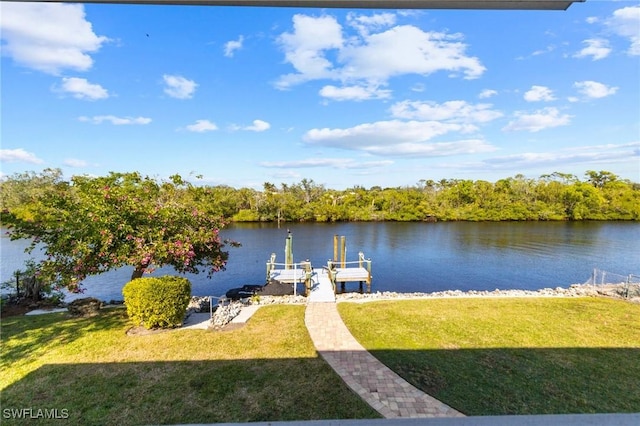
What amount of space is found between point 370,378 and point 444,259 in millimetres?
19236

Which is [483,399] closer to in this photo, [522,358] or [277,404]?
[522,358]

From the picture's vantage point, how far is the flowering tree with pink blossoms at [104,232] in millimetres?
7520

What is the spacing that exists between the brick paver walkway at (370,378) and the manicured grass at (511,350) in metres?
0.21

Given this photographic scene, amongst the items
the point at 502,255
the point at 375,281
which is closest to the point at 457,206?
the point at 502,255

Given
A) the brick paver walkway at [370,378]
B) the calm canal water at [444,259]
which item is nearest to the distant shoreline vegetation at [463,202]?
the calm canal water at [444,259]

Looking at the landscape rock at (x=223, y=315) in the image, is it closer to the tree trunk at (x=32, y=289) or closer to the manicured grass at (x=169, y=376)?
the manicured grass at (x=169, y=376)

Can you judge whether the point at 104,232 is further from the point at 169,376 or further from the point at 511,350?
the point at 511,350

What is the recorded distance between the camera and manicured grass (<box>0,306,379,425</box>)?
4.45 meters

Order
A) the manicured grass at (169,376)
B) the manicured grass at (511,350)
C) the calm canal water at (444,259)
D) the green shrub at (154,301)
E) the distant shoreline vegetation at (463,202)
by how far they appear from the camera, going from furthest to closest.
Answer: the distant shoreline vegetation at (463,202) → the calm canal water at (444,259) → the green shrub at (154,301) → the manicured grass at (511,350) → the manicured grass at (169,376)

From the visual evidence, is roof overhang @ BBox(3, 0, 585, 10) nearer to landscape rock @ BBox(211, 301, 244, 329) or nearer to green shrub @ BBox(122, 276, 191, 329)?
green shrub @ BBox(122, 276, 191, 329)

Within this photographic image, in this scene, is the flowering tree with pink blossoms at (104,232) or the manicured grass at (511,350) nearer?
the manicured grass at (511,350)

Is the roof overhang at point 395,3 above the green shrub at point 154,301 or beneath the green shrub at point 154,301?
above

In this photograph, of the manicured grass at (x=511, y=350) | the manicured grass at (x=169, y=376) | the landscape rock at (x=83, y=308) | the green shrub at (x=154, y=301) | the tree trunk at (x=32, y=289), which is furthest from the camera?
the tree trunk at (x=32, y=289)

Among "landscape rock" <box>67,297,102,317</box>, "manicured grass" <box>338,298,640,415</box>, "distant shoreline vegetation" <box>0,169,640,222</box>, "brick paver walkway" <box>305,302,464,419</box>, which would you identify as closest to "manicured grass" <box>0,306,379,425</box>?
"brick paver walkway" <box>305,302,464,419</box>
